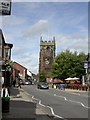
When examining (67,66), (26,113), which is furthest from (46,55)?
(26,113)

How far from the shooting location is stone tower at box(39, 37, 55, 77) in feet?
586

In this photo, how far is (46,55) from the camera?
179125 millimetres

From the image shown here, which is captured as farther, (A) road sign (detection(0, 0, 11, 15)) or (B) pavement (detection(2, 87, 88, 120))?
(B) pavement (detection(2, 87, 88, 120))

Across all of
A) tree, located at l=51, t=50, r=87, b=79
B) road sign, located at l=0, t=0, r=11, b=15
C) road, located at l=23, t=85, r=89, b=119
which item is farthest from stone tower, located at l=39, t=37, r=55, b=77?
road sign, located at l=0, t=0, r=11, b=15

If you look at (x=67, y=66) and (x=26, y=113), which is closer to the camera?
(x=26, y=113)

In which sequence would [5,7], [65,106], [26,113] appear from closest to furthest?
[5,7], [26,113], [65,106]

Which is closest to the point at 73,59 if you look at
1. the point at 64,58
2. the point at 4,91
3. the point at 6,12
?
the point at 64,58

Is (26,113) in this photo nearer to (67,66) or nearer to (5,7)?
(5,7)

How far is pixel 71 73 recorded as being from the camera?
93.4 metres

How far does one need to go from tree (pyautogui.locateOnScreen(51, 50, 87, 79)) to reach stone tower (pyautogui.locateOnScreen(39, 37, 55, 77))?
253ft

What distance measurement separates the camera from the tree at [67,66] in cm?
9412

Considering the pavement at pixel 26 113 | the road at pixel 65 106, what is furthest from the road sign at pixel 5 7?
the road at pixel 65 106

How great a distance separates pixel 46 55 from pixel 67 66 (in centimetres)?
8492

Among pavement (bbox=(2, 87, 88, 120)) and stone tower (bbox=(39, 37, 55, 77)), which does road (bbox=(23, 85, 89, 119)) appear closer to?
pavement (bbox=(2, 87, 88, 120))
